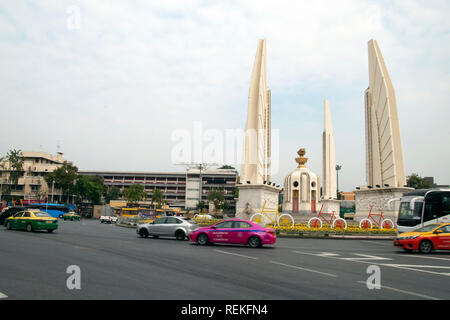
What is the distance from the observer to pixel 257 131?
31.5 meters

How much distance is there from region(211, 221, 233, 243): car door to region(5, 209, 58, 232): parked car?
35.1 ft

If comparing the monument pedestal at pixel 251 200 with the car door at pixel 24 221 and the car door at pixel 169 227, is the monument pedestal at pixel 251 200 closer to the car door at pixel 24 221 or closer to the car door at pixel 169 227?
the car door at pixel 169 227

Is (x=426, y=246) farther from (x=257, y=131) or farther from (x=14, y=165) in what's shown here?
(x=14, y=165)

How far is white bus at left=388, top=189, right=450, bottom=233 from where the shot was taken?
738 inches

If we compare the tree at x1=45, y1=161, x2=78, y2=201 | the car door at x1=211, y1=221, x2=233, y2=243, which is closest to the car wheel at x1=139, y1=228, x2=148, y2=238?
the car door at x1=211, y1=221, x2=233, y2=243

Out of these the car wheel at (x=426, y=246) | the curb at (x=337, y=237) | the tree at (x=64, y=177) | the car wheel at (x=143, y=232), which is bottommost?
the curb at (x=337, y=237)

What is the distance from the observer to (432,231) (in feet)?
49.0

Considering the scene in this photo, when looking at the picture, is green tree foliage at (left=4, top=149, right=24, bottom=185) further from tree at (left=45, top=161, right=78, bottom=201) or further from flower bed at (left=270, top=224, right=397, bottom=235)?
flower bed at (left=270, top=224, right=397, bottom=235)

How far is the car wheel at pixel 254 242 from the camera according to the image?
15.3m

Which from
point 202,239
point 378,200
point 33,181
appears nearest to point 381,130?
point 378,200

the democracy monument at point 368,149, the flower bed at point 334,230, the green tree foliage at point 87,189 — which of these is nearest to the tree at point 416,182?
the democracy monument at point 368,149
